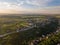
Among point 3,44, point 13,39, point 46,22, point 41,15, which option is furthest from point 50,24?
point 3,44

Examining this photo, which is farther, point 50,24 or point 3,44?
point 50,24

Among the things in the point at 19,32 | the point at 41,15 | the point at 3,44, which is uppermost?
the point at 41,15

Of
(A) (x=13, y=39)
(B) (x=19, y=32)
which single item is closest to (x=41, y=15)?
(B) (x=19, y=32)

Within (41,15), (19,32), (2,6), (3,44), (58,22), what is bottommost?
(3,44)

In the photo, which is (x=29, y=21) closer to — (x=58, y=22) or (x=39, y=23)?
(x=39, y=23)

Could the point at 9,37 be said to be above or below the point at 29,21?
below

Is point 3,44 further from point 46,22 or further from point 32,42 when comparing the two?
point 46,22
